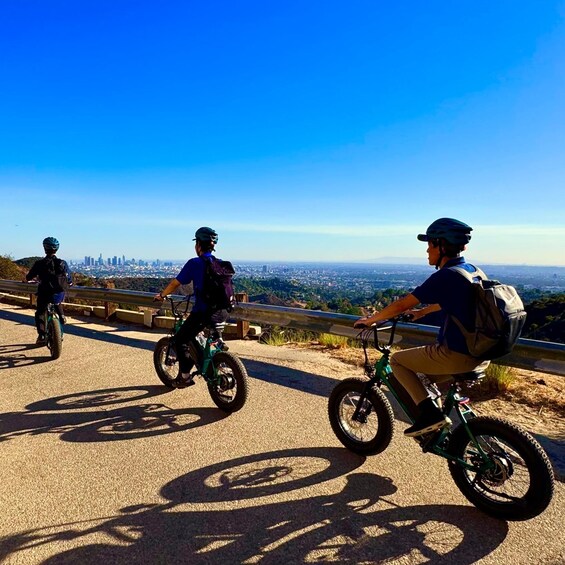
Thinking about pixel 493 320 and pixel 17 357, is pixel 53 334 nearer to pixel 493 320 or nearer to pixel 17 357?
pixel 17 357

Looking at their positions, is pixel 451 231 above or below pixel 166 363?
above

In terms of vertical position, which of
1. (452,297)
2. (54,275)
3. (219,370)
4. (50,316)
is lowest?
(219,370)

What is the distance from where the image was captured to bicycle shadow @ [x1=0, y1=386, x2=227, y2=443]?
4.52 m

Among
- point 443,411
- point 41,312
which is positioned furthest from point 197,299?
point 41,312

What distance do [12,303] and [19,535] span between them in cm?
1507

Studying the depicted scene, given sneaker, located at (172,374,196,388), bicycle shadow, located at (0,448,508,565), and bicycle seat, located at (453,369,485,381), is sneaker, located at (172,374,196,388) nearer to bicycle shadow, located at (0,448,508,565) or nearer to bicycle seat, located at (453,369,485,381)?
bicycle shadow, located at (0,448,508,565)

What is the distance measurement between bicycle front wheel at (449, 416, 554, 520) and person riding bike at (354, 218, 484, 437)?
0.88 ft

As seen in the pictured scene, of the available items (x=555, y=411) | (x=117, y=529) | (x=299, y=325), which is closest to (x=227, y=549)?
(x=117, y=529)

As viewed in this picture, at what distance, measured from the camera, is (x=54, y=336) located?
24.7 ft

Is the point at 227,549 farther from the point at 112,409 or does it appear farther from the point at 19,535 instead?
the point at 112,409

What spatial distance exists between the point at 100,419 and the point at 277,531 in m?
2.89

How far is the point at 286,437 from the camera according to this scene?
4.36 m

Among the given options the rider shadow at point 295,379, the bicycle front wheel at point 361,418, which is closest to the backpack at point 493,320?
the bicycle front wheel at point 361,418

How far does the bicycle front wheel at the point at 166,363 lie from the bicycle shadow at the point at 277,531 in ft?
8.54
